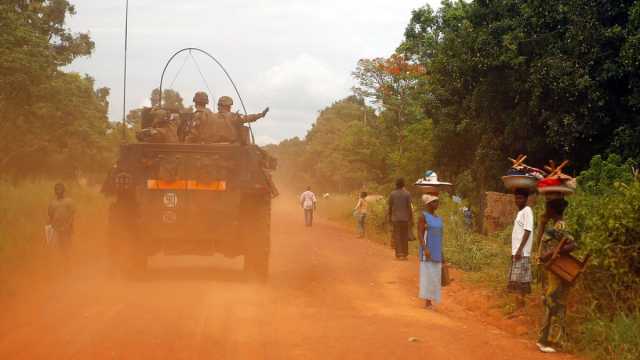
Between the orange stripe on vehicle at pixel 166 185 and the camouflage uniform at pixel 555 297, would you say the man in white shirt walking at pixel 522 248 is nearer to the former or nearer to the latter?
the camouflage uniform at pixel 555 297

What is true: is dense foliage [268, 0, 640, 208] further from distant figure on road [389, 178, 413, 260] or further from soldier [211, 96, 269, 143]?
soldier [211, 96, 269, 143]

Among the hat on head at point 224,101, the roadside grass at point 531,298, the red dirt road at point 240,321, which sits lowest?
the red dirt road at point 240,321

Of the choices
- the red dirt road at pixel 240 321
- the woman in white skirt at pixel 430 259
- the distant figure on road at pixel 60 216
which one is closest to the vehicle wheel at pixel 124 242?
the red dirt road at pixel 240 321

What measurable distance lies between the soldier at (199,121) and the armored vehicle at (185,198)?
0.77 metres

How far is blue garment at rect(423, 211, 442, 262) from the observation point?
1139cm

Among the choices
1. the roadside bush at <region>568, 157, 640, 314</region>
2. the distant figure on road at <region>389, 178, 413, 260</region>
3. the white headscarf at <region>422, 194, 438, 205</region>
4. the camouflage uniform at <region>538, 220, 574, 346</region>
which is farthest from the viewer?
the distant figure on road at <region>389, 178, 413, 260</region>

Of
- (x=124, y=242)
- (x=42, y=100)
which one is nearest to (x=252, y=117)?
(x=124, y=242)

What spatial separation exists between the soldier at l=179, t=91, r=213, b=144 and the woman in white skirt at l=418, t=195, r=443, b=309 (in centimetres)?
394

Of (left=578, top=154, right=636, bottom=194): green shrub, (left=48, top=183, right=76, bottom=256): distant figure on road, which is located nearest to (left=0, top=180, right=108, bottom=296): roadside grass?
(left=48, top=183, right=76, bottom=256): distant figure on road

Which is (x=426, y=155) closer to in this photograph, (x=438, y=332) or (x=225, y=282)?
(x=225, y=282)

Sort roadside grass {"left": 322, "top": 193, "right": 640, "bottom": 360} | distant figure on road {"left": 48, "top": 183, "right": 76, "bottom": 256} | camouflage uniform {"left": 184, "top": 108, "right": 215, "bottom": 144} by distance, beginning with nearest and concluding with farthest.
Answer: roadside grass {"left": 322, "top": 193, "right": 640, "bottom": 360}, camouflage uniform {"left": 184, "top": 108, "right": 215, "bottom": 144}, distant figure on road {"left": 48, "top": 183, "right": 76, "bottom": 256}

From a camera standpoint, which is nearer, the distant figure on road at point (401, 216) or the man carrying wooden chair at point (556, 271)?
the man carrying wooden chair at point (556, 271)

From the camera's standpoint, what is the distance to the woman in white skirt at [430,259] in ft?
37.3

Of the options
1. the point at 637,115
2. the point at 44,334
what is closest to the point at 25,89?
the point at 637,115
